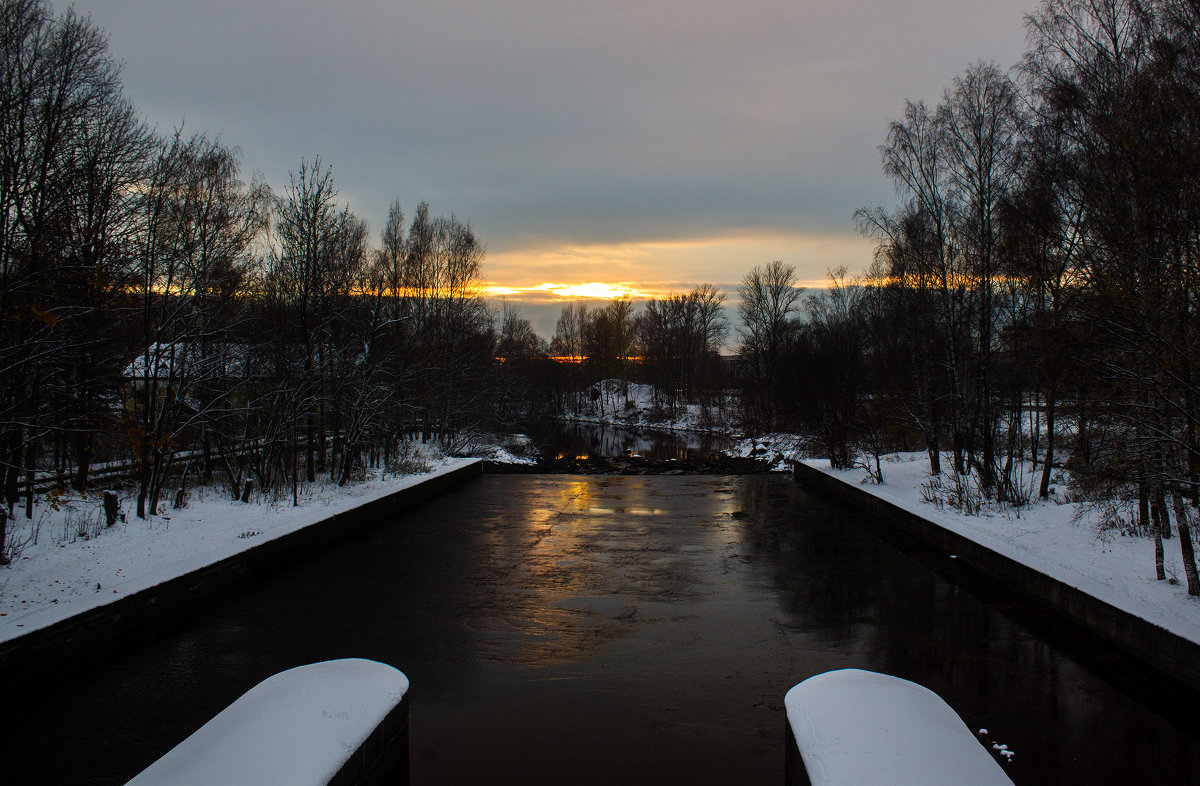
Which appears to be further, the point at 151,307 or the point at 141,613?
the point at 151,307

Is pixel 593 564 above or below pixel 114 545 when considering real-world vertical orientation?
below

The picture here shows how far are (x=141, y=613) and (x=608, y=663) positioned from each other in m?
4.87

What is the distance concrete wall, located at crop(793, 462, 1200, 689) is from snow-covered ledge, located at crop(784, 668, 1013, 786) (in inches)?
122

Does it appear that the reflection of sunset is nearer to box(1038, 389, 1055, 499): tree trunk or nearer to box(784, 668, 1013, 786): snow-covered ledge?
box(784, 668, 1013, 786): snow-covered ledge

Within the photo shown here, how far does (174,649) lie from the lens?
6988mm

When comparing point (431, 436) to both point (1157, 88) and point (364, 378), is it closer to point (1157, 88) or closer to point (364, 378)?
point (364, 378)

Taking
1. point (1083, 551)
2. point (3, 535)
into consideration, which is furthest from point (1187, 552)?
point (3, 535)

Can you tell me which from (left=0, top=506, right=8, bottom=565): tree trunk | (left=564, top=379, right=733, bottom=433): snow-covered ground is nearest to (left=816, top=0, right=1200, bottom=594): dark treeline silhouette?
(left=0, top=506, right=8, bottom=565): tree trunk

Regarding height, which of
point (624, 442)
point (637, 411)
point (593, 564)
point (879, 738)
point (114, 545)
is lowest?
point (624, 442)

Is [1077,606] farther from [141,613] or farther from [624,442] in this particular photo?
[624,442]

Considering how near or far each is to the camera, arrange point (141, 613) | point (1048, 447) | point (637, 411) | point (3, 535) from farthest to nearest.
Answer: point (637, 411) → point (1048, 447) → point (3, 535) → point (141, 613)

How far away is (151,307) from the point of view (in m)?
11.6

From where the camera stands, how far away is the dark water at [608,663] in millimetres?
4949

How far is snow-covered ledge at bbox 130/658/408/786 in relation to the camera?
3.60 metres
